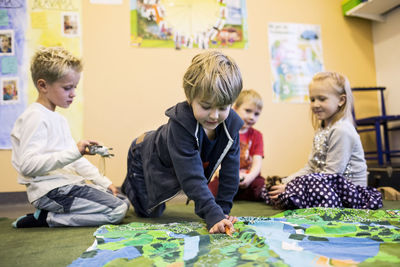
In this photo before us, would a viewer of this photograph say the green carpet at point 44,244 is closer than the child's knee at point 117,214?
Yes

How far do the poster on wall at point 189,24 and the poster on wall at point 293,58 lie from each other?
0.91ft

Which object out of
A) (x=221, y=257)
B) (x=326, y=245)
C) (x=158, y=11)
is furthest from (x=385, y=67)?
(x=221, y=257)

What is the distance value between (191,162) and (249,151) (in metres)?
1.02

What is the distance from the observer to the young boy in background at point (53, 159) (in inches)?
41.9

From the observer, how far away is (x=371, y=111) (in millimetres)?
2705

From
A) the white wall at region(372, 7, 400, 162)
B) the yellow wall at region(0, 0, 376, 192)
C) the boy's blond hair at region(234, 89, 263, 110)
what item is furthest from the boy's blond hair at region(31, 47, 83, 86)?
the white wall at region(372, 7, 400, 162)

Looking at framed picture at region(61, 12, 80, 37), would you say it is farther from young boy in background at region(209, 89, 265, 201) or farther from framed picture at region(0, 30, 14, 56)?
young boy in background at region(209, 89, 265, 201)

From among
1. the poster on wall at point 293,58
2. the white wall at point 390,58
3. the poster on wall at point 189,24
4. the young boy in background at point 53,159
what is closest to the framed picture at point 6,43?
the poster on wall at point 189,24

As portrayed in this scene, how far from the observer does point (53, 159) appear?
106 centimetres

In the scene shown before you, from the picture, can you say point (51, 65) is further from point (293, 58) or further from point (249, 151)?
point (293, 58)

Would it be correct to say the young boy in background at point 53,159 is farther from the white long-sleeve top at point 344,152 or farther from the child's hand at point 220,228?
the white long-sleeve top at point 344,152

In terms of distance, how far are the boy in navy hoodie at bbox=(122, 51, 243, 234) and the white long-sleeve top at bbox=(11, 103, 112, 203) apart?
282 mm

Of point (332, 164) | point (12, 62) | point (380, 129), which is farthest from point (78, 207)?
point (380, 129)

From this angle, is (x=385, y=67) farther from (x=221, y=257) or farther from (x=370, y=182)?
(x=221, y=257)
